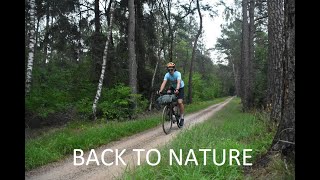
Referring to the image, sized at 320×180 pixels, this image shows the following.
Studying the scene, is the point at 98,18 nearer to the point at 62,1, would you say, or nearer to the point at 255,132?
the point at 62,1

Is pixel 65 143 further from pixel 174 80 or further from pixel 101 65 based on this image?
pixel 101 65

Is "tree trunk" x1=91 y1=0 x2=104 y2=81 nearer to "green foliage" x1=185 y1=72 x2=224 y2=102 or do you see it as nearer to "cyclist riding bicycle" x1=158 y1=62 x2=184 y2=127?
"cyclist riding bicycle" x1=158 y1=62 x2=184 y2=127

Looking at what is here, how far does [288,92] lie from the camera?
473cm

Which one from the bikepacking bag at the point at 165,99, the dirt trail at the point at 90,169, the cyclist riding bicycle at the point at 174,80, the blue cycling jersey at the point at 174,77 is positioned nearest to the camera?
the dirt trail at the point at 90,169

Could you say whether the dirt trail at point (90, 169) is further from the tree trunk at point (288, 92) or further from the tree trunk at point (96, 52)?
the tree trunk at point (96, 52)

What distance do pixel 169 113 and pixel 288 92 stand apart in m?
5.81

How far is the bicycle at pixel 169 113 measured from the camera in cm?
987

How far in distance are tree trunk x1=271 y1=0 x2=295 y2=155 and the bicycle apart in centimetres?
522

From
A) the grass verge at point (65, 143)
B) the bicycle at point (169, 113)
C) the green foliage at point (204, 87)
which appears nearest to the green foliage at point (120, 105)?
the grass verge at point (65, 143)

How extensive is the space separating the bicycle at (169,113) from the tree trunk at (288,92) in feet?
17.1

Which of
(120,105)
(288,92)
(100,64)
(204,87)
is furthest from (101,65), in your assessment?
(204,87)
